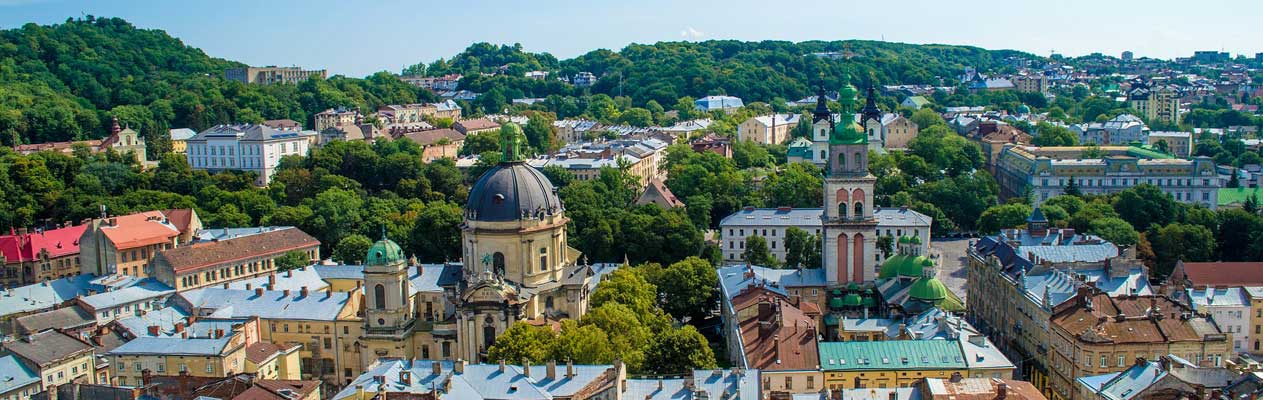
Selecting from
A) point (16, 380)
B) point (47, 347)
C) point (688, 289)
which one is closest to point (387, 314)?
point (47, 347)

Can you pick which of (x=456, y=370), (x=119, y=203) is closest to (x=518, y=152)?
(x=456, y=370)

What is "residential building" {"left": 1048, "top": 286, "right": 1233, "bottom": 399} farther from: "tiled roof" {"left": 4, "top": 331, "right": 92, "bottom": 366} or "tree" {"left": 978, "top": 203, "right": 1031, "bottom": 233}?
"tiled roof" {"left": 4, "top": 331, "right": 92, "bottom": 366}

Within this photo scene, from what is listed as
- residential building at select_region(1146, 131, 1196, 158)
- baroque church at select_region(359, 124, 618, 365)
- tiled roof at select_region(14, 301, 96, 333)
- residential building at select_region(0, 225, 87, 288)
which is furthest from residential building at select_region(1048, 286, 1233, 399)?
residential building at select_region(1146, 131, 1196, 158)

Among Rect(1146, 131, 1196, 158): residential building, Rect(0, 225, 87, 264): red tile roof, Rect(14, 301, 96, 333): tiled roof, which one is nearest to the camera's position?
Rect(14, 301, 96, 333): tiled roof

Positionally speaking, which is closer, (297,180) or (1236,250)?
(1236,250)

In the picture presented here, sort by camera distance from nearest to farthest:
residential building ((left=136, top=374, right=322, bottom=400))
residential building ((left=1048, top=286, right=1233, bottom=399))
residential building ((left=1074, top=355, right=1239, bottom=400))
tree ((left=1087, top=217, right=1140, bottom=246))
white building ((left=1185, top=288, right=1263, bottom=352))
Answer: residential building ((left=1074, top=355, right=1239, bottom=400))
residential building ((left=136, top=374, right=322, bottom=400))
residential building ((left=1048, top=286, right=1233, bottom=399))
white building ((left=1185, top=288, right=1263, bottom=352))
tree ((left=1087, top=217, right=1140, bottom=246))

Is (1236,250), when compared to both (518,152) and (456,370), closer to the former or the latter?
(518,152)

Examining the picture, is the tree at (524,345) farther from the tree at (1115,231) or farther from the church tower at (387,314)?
the tree at (1115,231)
